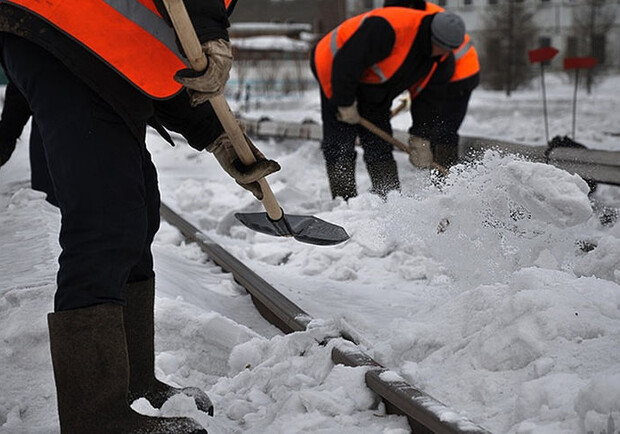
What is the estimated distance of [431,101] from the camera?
712 centimetres

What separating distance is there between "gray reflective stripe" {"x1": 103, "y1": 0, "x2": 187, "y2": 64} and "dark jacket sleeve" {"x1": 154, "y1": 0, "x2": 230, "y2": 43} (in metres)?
0.07

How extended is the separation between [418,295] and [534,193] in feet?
3.13

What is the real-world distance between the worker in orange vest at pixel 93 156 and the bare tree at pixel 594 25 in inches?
1201

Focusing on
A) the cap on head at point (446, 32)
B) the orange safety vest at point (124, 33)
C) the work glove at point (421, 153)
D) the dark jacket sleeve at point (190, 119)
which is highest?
the orange safety vest at point (124, 33)

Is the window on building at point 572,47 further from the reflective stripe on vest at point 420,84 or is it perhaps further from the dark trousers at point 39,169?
the dark trousers at point 39,169

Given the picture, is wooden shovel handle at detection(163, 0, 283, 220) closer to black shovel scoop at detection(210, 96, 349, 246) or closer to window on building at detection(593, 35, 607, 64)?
black shovel scoop at detection(210, 96, 349, 246)

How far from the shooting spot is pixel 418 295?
418cm

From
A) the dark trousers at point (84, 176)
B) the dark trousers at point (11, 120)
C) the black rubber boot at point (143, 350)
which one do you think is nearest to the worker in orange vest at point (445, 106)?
the dark trousers at point (11, 120)

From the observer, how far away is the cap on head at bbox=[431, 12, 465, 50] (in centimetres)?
617

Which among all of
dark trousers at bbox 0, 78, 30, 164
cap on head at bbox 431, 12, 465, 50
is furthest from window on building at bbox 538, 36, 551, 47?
dark trousers at bbox 0, 78, 30, 164

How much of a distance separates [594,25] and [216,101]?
31661 millimetres

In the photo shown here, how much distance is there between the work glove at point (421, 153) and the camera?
21.9 feet

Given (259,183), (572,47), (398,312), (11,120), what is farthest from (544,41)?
(259,183)

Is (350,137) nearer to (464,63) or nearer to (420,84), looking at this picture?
(420,84)
